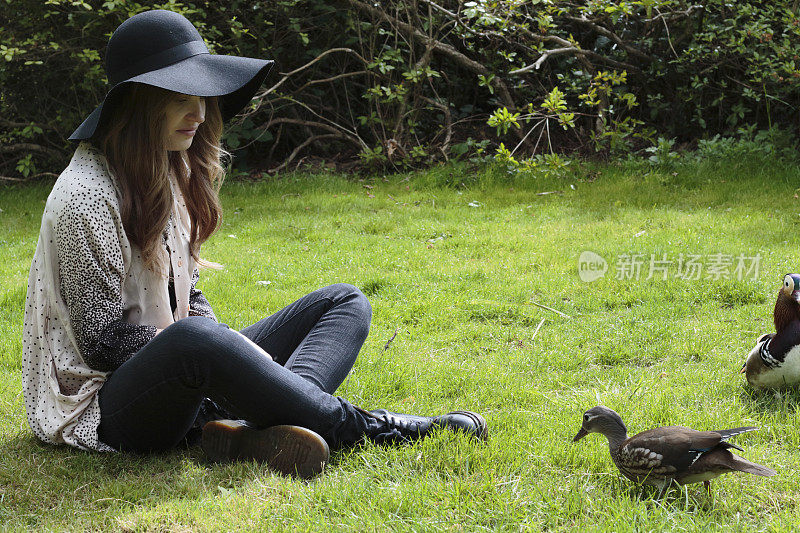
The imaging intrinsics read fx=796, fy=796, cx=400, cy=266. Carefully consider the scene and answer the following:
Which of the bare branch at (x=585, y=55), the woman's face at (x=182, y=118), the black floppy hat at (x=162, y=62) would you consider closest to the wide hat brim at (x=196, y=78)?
the black floppy hat at (x=162, y=62)

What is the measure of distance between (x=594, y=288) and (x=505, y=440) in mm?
2107

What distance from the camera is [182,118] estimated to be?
2.72 m

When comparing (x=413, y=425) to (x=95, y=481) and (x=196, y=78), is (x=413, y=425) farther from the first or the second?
(x=196, y=78)

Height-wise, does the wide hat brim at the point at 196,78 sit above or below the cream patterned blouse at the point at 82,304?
above

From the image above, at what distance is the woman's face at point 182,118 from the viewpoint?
2.68 metres

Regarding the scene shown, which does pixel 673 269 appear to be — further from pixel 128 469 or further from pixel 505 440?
pixel 128 469

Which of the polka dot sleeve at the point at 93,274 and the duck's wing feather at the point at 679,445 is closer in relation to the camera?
the duck's wing feather at the point at 679,445

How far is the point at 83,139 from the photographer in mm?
2615

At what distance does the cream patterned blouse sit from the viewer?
2.56 meters

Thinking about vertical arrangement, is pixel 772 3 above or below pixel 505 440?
above

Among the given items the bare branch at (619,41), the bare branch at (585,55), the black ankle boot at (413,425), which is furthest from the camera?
the bare branch at (619,41)

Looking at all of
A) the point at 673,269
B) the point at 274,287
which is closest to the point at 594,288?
the point at 673,269

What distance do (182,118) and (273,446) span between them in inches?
45.4

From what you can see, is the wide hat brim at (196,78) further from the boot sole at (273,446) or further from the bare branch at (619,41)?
the bare branch at (619,41)
